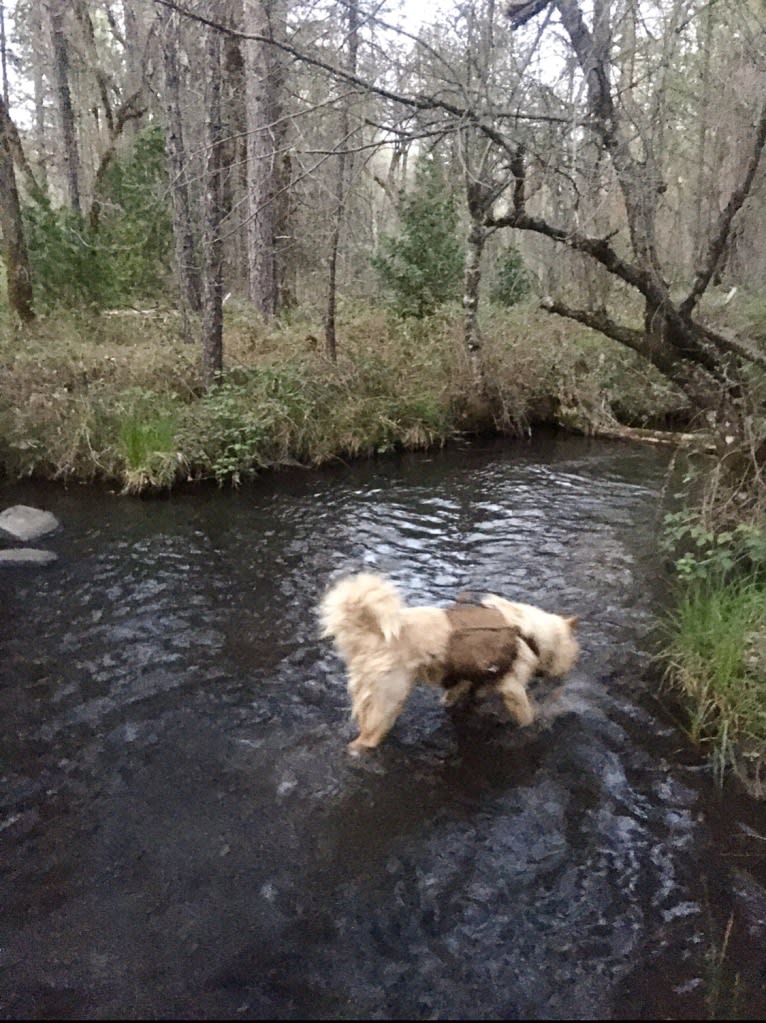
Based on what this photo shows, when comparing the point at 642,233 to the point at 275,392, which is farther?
the point at 275,392

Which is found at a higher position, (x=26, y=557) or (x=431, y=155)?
(x=431, y=155)

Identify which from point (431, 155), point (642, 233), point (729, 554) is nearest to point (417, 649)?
point (729, 554)

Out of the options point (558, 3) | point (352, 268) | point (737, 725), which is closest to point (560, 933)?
point (737, 725)

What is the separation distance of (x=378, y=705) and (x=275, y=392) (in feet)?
27.5

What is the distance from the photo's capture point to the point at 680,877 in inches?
153

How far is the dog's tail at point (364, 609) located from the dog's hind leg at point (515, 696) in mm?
868

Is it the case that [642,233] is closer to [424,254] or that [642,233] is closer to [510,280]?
[424,254]

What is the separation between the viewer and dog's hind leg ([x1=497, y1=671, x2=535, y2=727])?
4.85 meters

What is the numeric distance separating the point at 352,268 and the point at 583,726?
1769 cm

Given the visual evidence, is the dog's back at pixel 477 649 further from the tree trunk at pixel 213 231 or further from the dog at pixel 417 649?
the tree trunk at pixel 213 231

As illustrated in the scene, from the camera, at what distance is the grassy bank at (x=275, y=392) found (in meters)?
10.8

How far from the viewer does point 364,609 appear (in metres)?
4.48

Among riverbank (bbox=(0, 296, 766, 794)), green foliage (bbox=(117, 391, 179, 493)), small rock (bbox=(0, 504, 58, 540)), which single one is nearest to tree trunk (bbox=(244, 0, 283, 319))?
riverbank (bbox=(0, 296, 766, 794))

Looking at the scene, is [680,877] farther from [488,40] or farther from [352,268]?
[352,268]
